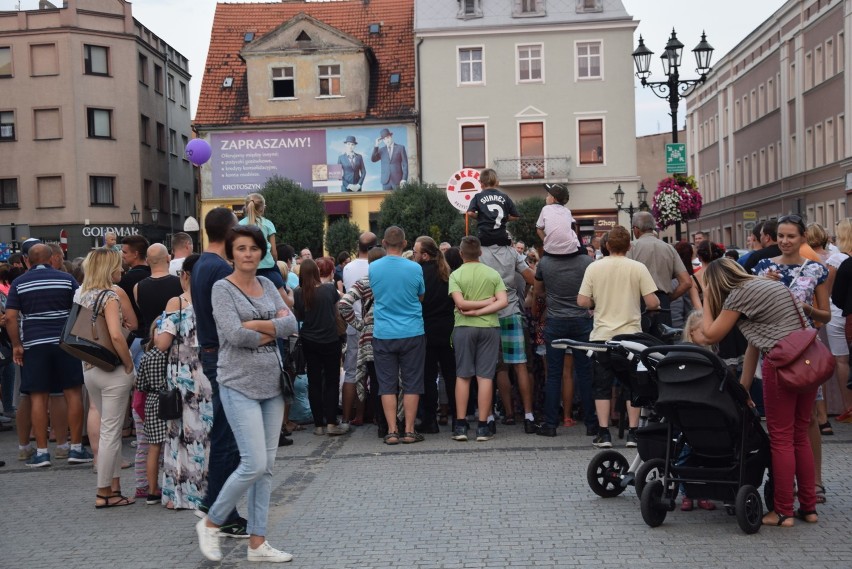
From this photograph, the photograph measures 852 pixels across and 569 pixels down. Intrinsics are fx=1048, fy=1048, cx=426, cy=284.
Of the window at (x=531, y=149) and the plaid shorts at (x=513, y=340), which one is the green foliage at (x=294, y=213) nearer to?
the window at (x=531, y=149)

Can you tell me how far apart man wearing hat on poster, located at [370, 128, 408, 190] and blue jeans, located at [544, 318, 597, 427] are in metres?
38.3

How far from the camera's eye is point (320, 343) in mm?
11664

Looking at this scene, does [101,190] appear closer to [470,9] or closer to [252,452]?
[470,9]

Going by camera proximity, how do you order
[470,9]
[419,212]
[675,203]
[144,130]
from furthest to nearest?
[144,130] < [470,9] < [419,212] < [675,203]

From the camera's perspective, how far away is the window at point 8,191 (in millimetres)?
51375

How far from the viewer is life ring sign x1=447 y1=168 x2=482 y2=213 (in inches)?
584

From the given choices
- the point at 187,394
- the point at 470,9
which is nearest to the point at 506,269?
the point at 187,394

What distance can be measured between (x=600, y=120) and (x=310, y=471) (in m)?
41.1

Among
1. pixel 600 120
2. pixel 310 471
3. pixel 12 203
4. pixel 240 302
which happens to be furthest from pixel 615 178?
pixel 240 302

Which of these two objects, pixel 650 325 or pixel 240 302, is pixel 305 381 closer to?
pixel 650 325

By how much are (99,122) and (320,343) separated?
4362cm

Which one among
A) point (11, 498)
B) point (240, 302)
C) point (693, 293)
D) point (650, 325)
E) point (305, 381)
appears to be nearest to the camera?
point (240, 302)

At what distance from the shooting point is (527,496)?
8078 millimetres

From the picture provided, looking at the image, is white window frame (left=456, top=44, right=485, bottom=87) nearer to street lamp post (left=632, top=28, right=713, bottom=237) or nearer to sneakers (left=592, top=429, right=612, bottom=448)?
street lamp post (left=632, top=28, right=713, bottom=237)
